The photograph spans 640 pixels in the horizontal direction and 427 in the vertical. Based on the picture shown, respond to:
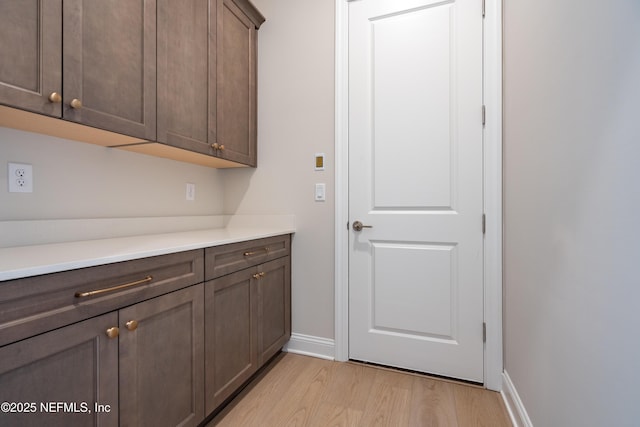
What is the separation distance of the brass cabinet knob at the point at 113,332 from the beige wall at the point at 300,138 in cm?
125

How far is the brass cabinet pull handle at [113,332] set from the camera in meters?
0.89

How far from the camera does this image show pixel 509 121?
1.51 m

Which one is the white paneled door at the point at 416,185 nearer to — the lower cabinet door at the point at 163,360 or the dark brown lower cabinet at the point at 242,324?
the dark brown lower cabinet at the point at 242,324

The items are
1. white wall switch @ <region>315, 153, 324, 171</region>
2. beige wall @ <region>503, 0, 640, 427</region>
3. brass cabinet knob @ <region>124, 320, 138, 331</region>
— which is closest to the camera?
beige wall @ <region>503, 0, 640, 427</region>

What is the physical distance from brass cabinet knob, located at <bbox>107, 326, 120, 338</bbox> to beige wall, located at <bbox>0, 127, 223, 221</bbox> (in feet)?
2.20

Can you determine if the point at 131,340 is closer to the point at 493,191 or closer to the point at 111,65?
the point at 111,65

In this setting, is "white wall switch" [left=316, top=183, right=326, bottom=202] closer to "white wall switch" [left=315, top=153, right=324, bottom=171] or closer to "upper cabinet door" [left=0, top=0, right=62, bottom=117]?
"white wall switch" [left=315, top=153, right=324, bottom=171]

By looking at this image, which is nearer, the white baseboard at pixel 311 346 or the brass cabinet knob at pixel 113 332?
the brass cabinet knob at pixel 113 332

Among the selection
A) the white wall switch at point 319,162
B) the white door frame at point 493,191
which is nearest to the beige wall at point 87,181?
the white wall switch at point 319,162

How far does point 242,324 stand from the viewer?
1523 mm

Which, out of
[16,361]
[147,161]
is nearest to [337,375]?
[16,361]

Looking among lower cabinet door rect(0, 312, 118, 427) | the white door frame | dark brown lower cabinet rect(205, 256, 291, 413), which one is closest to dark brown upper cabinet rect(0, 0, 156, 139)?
lower cabinet door rect(0, 312, 118, 427)

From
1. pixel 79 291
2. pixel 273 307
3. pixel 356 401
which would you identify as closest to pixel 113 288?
pixel 79 291

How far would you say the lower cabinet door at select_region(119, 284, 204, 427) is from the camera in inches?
37.7
